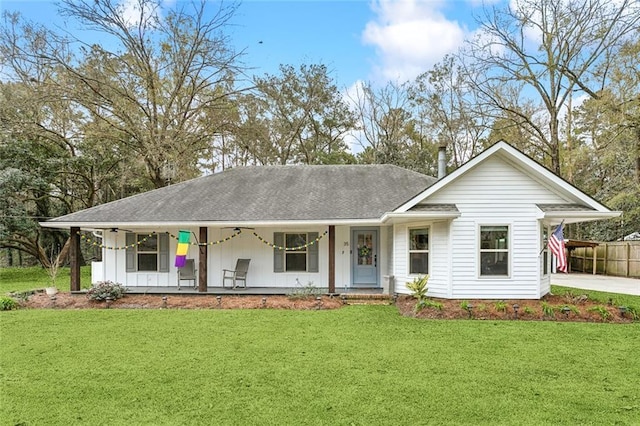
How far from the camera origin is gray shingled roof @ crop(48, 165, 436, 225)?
11945 mm

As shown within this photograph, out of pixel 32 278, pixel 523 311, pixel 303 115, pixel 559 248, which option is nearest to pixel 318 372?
pixel 523 311

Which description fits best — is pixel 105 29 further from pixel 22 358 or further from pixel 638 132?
pixel 638 132

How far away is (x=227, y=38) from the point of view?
66.1 ft

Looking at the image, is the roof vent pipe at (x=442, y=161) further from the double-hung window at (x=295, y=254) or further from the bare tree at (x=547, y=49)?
the bare tree at (x=547, y=49)

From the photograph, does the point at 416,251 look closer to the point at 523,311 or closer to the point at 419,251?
the point at 419,251

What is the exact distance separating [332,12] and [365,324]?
10090mm

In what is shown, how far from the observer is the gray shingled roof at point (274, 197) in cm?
1195

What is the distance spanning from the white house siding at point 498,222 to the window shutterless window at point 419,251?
87cm

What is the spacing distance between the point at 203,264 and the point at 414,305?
6.27 metres

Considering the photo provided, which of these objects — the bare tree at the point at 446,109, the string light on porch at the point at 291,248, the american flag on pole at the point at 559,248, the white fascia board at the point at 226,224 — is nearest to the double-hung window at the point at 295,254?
the string light on porch at the point at 291,248

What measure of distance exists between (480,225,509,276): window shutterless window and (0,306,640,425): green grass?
189 cm

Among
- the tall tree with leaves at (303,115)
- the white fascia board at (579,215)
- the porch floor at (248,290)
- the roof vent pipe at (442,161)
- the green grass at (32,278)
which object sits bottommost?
A: the green grass at (32,278)

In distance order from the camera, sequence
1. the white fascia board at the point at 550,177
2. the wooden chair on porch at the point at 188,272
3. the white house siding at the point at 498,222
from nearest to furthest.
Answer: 1. the white fascia board at the point at 550,177
2. the white house siding at the point at 498,222
3. the wooden chair on porch at the point at 188,272

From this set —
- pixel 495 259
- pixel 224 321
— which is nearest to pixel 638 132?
pixel 495 259
